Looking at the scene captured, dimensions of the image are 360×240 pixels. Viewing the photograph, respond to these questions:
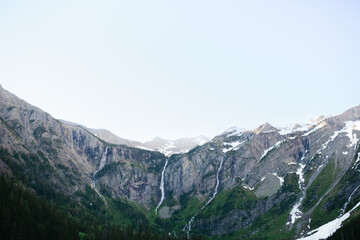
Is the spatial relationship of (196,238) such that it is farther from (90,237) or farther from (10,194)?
(10,194)

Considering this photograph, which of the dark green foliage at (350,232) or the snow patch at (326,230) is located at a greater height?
the dark green foliage at (350,232)

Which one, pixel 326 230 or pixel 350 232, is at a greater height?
pixel 350 232

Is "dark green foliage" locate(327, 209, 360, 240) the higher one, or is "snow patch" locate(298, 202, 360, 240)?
"dark green foliage" locate(327, 209, 360, 240)

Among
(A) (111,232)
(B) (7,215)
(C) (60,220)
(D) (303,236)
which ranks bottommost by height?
(D) (303,236)

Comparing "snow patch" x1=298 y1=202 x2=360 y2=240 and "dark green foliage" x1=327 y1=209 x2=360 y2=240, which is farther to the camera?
"snow patch" x1=298 y1=202 x2=360 y2=240

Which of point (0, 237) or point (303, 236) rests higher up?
point (0, 237)

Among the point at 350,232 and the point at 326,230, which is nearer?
the point at 350,232

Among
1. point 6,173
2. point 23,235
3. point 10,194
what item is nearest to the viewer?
point 23,235

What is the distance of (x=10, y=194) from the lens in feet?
455

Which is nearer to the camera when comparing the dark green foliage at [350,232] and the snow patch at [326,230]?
the dark green foliage at [350,232]

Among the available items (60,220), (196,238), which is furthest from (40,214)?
(196,238)

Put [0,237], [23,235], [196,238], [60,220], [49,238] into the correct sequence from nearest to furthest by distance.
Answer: [0,237] → [23,235] → [49,238] → [60,220] → [196,238]

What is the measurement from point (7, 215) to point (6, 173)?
286 ft

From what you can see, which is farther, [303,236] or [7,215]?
[303,236]
